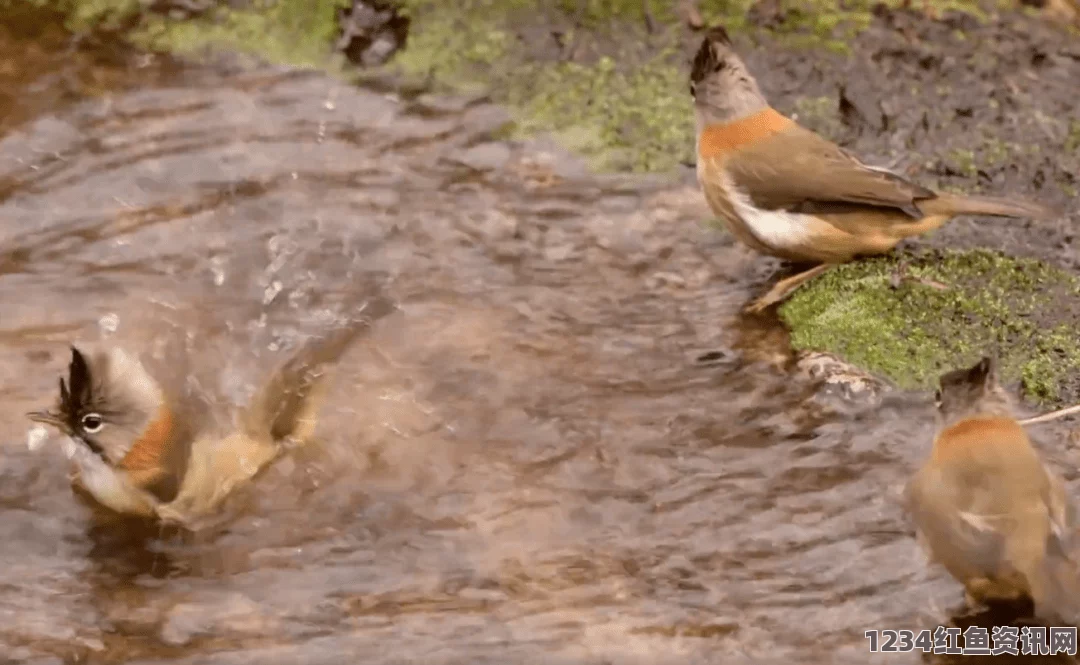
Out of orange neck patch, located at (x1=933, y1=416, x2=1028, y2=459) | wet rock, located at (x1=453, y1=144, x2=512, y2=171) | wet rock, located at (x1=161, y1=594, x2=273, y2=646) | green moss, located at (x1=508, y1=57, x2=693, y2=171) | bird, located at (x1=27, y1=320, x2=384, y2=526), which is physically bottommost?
wet rock, located at (x1=161, y1=594, x2=273, y2=646)

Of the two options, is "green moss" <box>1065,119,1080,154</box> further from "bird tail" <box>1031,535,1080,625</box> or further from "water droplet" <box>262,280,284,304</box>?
"water droplet" <box>262,280,284,304</box>

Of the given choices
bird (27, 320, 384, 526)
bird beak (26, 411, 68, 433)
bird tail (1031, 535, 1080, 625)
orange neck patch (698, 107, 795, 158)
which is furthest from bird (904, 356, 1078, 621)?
bird beak (26, 411, 68, 433)

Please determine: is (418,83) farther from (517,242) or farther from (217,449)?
(217,449)

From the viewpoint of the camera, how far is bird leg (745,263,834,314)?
233 inches

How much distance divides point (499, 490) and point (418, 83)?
10.1ft

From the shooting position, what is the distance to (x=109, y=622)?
435 centimetres

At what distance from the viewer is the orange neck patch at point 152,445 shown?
15.7 ft

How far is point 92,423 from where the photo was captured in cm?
473

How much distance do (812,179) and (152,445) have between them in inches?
118

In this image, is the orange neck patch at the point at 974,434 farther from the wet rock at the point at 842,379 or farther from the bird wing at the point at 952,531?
the wet rock at the point at 842,379

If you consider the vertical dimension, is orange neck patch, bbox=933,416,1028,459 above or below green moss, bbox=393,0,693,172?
below

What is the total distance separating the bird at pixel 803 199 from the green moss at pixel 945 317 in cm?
16

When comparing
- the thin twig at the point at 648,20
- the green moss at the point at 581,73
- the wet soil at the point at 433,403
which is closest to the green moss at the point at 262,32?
the wet soil at the point at 433,403

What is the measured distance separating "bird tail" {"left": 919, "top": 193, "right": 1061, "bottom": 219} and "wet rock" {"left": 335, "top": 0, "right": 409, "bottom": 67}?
314 centimetres
